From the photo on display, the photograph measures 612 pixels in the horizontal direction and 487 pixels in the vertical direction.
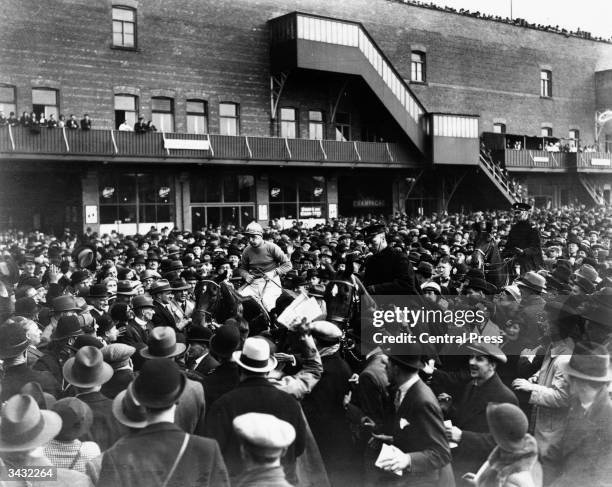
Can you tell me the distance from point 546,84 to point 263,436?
40.9m

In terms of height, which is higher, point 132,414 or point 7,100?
point 7,100

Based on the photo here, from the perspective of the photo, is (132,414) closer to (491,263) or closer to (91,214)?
(491,263)

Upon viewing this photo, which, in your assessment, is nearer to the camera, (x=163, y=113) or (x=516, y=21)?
(x=163, y=113)

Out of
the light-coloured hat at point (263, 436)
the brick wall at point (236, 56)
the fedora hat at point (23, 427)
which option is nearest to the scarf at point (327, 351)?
the light-coloured hat at point (263, 436)

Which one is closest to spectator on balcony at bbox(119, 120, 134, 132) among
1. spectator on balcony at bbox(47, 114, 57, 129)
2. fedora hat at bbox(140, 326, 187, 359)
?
spectator on balcony at bbox(47, 114, 57, 129)

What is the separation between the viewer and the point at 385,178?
1280 inches

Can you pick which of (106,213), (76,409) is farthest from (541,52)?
(76,409)

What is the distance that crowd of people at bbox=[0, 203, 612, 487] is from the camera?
11.8 feet

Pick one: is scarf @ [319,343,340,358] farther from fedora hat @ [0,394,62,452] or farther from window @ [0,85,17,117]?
window @ [0,85,17,117]

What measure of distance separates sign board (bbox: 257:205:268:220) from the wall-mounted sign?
5214mm

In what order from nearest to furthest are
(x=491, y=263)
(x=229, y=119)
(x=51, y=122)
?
(x=491, y=263)
(x=51, y=122)
(x=229, y=119)

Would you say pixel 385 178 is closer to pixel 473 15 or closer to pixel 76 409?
pixel 473 15

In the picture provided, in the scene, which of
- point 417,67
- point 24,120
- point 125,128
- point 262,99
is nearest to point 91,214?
point 125,128

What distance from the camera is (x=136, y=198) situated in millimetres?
25766
